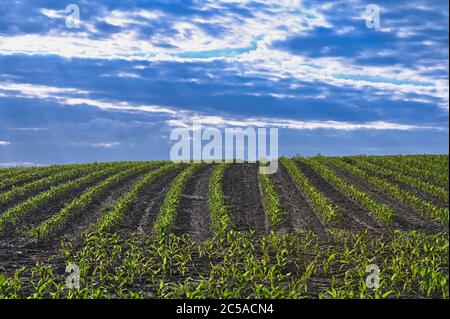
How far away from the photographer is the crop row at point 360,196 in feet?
51.3

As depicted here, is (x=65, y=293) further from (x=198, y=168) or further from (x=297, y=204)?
(x=198, y=168)

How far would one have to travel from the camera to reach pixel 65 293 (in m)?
9.22

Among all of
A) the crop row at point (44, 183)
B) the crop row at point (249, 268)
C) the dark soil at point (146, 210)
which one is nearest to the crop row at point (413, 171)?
the crop row at point (249, 268)

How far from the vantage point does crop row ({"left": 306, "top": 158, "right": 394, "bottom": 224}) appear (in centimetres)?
1563

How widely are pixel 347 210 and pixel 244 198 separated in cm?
399

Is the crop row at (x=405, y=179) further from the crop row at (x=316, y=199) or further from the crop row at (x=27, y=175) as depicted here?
the crop row at (x=27, y=175)

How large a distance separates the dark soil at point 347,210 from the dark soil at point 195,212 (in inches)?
145

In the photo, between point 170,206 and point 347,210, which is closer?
point 347,210

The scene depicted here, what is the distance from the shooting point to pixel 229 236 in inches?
528

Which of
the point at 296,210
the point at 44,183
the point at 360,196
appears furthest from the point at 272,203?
the point at 44,183

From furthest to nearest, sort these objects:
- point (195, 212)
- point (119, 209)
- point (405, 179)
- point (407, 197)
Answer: point (405, 179), point (407, 197), point (195, 212), point (119, 209)

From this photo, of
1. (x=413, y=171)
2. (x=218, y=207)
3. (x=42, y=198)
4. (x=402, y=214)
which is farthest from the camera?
(x=413, y=171)

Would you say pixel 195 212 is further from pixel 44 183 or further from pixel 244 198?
pixel 44 183
